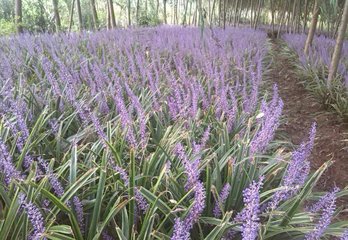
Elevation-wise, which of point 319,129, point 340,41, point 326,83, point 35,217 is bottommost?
point 319,129

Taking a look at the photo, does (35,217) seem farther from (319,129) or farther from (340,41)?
(340,41)

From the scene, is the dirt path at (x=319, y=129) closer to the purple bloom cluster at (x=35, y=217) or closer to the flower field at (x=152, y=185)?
the flower field at (x=152, y=185)

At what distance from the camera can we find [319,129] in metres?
4.62

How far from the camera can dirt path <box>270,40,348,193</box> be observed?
3545 millimetres

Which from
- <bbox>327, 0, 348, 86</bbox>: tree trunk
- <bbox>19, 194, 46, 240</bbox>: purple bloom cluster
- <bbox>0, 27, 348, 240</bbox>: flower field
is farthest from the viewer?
<bbox>327, 0, 348, 86</bbox>: tree trunk

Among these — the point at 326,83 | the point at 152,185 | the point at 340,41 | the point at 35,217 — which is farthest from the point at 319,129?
the point at 35,217

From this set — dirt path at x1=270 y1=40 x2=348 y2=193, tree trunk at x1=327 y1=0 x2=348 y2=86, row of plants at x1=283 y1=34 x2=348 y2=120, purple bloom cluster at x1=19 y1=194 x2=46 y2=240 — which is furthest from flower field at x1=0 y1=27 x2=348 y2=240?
tree trunk at x1=327 y1=0 x2=348 y2=86

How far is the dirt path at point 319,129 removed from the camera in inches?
140

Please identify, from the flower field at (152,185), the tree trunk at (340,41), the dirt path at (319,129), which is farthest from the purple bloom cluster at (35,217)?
the tree trunk at (340,41)

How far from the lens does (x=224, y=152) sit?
7.79 ft

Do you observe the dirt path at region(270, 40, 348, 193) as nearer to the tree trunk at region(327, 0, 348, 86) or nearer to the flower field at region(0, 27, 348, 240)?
the tree trunk at region(327, 0, 348, 86)

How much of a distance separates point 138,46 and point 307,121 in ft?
11.1

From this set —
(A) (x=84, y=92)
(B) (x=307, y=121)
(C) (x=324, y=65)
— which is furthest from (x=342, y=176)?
(C) (x=324, y=65)

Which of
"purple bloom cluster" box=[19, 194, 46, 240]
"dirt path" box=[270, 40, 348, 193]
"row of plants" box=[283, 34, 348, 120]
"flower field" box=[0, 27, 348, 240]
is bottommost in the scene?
"dirt path" box=[270, 40, 348, 193]
